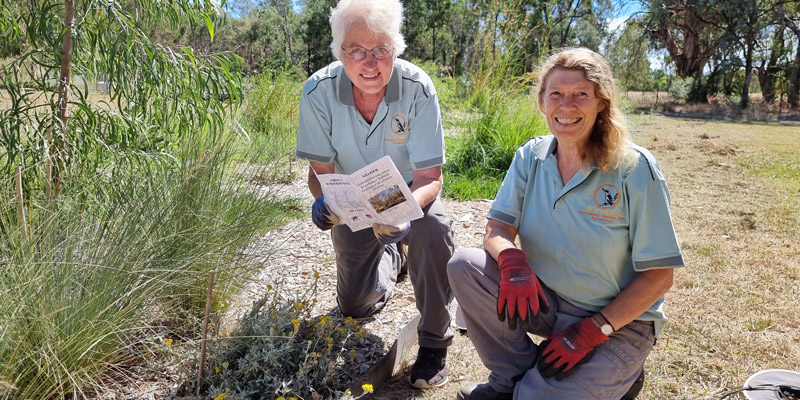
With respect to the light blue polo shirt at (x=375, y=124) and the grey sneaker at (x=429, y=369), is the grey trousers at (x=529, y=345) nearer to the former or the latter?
the grey sneaker at (x=429, y=369)

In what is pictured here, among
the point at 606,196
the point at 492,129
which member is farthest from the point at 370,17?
the point at 492,129

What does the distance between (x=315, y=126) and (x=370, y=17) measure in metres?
0.58

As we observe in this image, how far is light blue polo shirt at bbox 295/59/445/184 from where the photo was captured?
2.45 metres

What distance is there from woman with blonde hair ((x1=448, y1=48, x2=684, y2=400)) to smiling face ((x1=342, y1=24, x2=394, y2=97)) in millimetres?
635

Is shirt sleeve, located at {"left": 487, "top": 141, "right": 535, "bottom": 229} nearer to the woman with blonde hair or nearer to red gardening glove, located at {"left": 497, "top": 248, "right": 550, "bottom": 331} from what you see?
the woman with blonde hair

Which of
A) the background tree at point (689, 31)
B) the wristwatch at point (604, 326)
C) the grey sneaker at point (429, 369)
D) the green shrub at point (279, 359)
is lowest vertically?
the grey sneaker at point (429, 369)

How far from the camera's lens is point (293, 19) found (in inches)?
1442

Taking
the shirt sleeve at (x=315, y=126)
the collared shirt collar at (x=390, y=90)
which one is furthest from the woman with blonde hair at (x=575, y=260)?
the shirt sleeve at (x=315, y=126)

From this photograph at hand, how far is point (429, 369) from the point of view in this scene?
2.34 m

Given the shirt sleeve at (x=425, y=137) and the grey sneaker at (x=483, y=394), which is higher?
the shirt sleeve at (x=425, y=137)

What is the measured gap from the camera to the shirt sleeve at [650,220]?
179cm

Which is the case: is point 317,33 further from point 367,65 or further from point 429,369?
point 429,369

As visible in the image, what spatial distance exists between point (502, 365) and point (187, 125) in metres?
1.85

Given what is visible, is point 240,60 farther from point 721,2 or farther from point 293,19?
point 293,19
